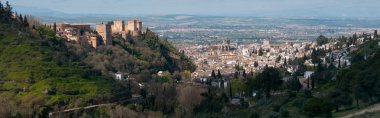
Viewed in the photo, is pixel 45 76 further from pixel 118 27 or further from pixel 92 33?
pixel 118 27

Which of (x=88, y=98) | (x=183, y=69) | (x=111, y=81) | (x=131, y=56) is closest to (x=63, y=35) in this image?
(x=131, y=56)

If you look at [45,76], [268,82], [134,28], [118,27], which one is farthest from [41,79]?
[118,27]

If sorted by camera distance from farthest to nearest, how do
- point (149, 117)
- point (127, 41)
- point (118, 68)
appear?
1. point (127, 41)
2. point (118, 68)
3. point (149, 117)

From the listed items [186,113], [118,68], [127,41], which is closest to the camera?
[186,113]

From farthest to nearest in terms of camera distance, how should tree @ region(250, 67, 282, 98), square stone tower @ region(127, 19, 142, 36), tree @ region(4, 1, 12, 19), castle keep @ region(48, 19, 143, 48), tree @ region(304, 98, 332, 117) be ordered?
square stone tower @ region(127, 19, 142, 36)
castle keep @ region(48, 19, 143, 48)
tree @ region(4, 1, 12, 19)
tree @ region(250, 67, 282, 98)
tree @ region(304, 98, 332, 117)

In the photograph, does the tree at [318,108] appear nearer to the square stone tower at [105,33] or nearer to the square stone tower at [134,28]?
the square stone tower at [105,33]

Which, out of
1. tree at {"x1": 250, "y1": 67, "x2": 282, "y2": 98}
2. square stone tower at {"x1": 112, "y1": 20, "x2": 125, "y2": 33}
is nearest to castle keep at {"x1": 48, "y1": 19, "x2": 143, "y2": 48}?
square stone tower at {"x1": 112, "y1": 20, "x2": 125, "y2": 33}

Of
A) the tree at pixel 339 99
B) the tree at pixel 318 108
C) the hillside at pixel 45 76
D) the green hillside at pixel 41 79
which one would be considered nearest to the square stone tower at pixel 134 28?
the hillside at pixel 45 76

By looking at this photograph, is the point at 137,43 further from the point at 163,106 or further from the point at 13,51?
the point at 163,106

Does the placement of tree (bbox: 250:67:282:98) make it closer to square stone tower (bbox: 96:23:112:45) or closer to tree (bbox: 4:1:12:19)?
tree (bbox: 4:1:12:19)

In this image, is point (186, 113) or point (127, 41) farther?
point (127, 41)

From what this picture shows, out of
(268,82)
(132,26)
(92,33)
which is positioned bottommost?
(268,82)
